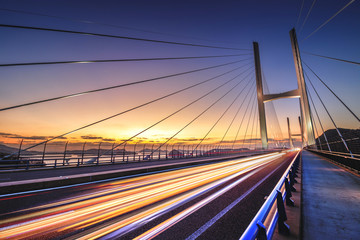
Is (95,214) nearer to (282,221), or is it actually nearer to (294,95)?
(282,221)

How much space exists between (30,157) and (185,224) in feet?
60.1

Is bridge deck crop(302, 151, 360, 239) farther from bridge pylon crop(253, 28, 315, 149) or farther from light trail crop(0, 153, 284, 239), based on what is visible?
bridge pylon crop(253, 28, 315, 149)

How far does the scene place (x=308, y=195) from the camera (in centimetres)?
476

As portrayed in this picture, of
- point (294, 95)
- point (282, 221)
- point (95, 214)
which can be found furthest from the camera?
point (294, 95)

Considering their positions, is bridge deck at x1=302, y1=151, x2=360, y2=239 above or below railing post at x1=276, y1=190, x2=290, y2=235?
below

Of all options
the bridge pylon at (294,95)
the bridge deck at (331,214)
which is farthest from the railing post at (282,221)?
the bridge pylon at (294,95)

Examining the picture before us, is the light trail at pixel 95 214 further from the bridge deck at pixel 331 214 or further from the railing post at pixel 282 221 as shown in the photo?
the bridge deck at pixel 331 214

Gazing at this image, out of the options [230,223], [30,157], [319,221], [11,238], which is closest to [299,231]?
[319,221]

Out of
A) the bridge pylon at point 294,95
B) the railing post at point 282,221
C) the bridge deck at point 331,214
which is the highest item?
the bridge pylon at point 294,95

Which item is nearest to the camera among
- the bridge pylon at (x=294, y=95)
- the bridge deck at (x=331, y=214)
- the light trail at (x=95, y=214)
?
the bridge deck at (x=331, y=214)

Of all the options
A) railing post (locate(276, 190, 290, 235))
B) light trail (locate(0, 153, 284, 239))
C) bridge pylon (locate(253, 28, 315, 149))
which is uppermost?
bridge pylon (locate(253, 28, 315, 149))

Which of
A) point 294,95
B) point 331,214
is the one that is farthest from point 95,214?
point 294,95

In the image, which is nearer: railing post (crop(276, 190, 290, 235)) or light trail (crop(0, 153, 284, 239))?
railing post (crop(276, 190, 290, 235))

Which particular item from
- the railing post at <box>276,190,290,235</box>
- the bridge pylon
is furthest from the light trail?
the bridge pylon
